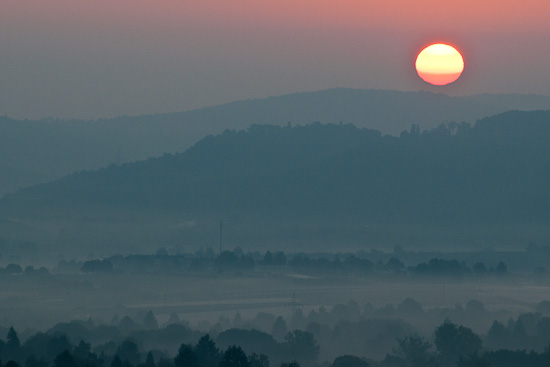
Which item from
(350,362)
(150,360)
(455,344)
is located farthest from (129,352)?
(455,344)

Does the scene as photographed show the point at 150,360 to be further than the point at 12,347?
No

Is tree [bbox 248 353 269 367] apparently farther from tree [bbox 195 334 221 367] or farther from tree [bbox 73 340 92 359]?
tree [bbox 73 340 92 359]

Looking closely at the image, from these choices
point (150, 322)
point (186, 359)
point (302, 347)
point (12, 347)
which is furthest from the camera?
point (150, 322)

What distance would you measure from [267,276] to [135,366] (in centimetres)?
12129

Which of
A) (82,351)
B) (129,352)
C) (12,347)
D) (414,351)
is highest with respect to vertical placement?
(12,347)

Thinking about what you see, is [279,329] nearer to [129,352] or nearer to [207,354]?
[129,352]

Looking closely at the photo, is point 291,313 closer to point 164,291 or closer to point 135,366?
point 164,291

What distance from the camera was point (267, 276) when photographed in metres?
199

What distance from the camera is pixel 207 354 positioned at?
3246 inches

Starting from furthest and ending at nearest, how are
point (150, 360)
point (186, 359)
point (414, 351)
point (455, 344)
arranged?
point (455, 344), point (414, 351), point (150, 360), point (186, 359)

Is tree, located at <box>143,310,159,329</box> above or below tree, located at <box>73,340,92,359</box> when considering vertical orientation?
above

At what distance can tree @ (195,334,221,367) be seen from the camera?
80000 mm

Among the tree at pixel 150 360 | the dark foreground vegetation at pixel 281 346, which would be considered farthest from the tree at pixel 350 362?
the tree at pixel 150 360

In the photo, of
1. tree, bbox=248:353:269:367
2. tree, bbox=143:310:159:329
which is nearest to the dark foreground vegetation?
tree, bbox=248:353:269:367
